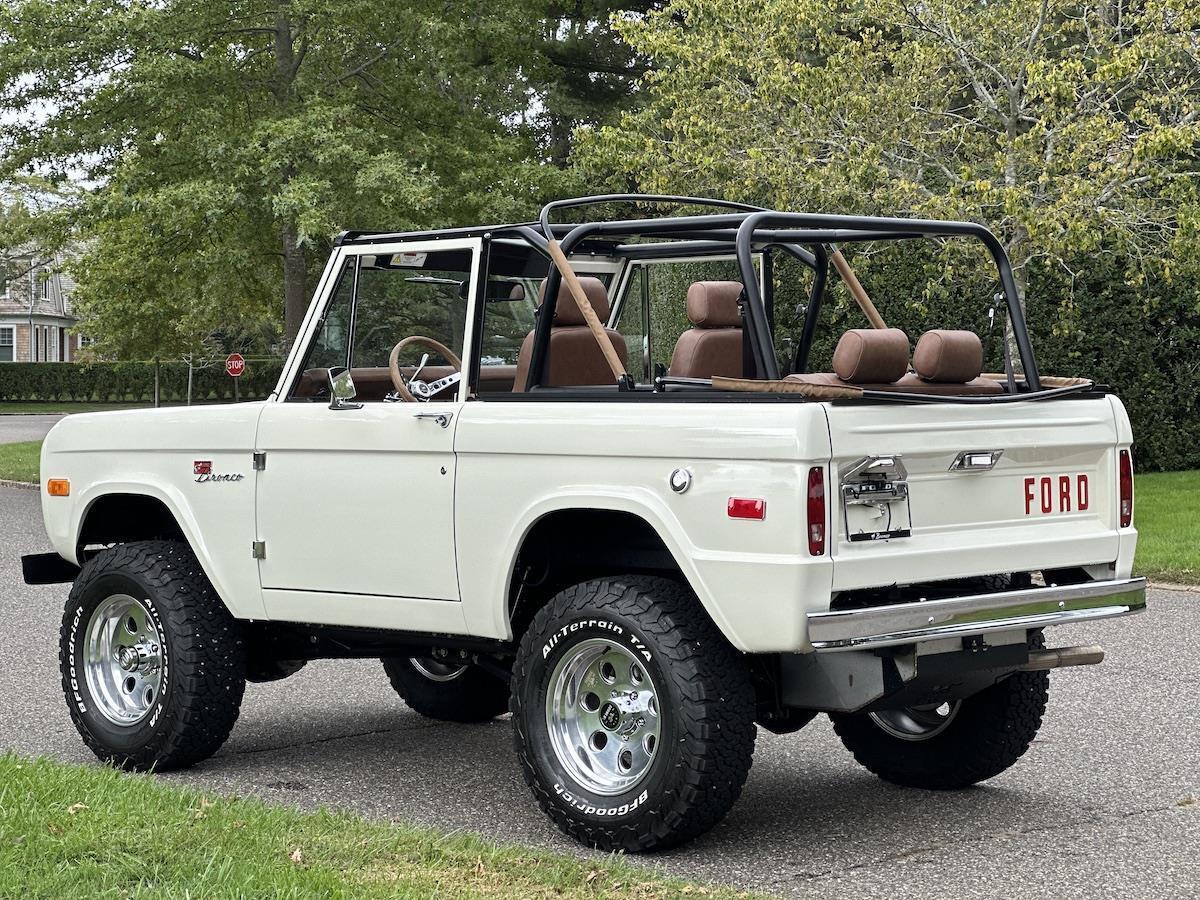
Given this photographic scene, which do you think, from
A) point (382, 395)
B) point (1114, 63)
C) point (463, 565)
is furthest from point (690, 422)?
point (1114, 63)

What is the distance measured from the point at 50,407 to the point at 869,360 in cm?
5864

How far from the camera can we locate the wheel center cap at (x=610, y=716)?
581 cm

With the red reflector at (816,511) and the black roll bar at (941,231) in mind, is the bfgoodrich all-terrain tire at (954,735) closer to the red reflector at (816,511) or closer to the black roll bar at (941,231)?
the black roll bar at (941,231)

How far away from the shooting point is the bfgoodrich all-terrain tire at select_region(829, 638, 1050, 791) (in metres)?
6.54

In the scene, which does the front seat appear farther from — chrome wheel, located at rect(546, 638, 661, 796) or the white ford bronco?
chrome wheel, located at rect(546, 638, 661, 796)

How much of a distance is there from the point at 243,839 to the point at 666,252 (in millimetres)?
3202

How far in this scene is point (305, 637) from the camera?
7172mm

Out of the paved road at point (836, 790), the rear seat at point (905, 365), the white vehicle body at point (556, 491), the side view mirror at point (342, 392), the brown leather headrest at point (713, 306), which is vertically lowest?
the paved road at point (836, 790)

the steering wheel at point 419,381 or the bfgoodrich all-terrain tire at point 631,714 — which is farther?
the steering wheel at point 419,381

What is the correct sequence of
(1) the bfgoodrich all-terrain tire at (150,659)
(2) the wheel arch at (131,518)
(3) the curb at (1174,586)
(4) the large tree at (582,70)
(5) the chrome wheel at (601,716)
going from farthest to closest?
(4) the large tree at (582,70), (3) the curb at (1174,586), (2) the wheel arch at (131,518), (1) the bfgoodrich all-terrain tire at (150,659), (5) the chrome wheel at (601,716)

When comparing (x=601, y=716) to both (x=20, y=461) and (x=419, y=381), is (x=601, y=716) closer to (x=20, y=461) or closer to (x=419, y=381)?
(x=419, y=381)

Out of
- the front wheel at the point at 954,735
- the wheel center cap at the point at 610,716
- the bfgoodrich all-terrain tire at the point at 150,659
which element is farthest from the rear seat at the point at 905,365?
the bfgoodrich all-terrain tire at the point at 150,659

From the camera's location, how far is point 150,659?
719 cm

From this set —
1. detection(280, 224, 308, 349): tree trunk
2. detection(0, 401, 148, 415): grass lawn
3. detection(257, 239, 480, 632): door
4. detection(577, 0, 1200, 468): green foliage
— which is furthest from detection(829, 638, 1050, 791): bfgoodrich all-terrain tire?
detection(0, 401, 148, 415): grass lawn
